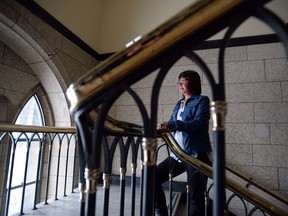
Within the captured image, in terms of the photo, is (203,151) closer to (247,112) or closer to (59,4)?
(247,112)

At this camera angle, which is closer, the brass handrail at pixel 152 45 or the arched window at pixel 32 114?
the brass handrail at pixel 152 45

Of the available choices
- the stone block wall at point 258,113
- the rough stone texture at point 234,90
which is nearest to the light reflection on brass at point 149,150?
the rough stone texture at point 234,90

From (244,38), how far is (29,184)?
3.86 m

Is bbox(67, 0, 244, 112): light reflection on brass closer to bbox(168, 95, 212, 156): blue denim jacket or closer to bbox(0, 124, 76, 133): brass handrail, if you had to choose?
bbox(168, 95, 212, 156): blue denim jacket

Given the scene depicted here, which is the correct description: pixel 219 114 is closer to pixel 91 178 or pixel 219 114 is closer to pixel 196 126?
pixel 91 178

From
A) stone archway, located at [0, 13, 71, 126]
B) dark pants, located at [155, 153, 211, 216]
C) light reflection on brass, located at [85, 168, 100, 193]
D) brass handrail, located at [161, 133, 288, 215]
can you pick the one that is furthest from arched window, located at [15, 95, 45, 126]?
light reflection on brass, located at [85, 168, 100, 193]

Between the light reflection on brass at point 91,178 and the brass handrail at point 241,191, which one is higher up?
the light reflection on brass at point 91,178

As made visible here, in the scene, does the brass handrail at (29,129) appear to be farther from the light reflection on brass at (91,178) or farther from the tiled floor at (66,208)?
the light reflection on brass at (91,178)

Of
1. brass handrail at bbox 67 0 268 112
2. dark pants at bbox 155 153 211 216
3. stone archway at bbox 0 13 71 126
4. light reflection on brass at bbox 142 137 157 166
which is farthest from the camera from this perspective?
stone archway at bbox 0 13 71 126

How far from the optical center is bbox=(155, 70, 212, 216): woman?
1466mm

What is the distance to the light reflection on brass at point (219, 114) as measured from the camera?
1.56 feet

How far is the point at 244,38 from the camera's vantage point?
124 inches

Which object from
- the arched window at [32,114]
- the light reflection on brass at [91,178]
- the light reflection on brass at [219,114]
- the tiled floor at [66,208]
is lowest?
the tiled floor at [66,208]

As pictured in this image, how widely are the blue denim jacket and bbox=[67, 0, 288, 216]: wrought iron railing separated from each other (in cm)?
96
